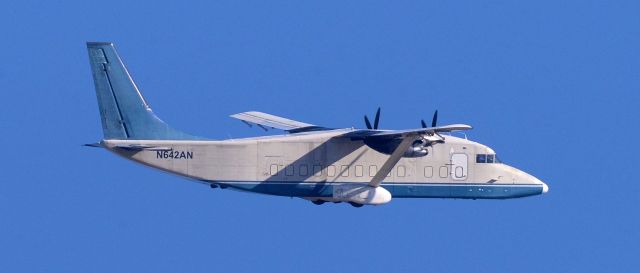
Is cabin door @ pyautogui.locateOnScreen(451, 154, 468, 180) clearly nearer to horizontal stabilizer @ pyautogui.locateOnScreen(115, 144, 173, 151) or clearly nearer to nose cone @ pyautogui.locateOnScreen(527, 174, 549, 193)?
nose cone @ pyautogui.locateOnScreen(527, 174, 549, 193)

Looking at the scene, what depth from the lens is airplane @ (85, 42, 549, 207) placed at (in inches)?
2766

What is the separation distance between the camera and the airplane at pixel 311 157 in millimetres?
70250

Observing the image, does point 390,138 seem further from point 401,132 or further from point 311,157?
point 311,157

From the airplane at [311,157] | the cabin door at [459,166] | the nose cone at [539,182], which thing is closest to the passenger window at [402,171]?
the airplane at [311,157]

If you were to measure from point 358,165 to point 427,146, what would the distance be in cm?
254

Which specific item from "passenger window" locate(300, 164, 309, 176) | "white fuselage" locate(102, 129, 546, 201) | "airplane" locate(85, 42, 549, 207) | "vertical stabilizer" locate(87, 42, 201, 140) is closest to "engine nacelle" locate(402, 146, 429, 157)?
"airplane" locate(85, 42, 549, 207)

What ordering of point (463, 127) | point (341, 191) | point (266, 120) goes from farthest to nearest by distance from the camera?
point (266, 120) < point (341, 191) < point (463, 127)

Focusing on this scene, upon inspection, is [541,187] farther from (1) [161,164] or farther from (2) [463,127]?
(1) [161,164]

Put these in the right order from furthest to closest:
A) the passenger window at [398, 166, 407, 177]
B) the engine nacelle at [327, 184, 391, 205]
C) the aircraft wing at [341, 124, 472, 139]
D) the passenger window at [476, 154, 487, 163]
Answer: the passenger window at [476, 154, 487, 163] → the passenger window at [398, 166, 407, 177] → the engine nacelle at [327, 184, 391, 205] → the aircraft wing at [341, 124, 472, 139]

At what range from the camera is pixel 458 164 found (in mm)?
72438

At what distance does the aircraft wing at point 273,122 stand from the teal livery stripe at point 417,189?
3846mm

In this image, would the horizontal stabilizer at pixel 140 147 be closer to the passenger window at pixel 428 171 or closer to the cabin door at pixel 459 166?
the passenger window at pixel 428 171

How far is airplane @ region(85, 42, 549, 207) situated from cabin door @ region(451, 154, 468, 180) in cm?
4

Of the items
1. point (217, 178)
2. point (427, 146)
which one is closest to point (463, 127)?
point (427, 146)
